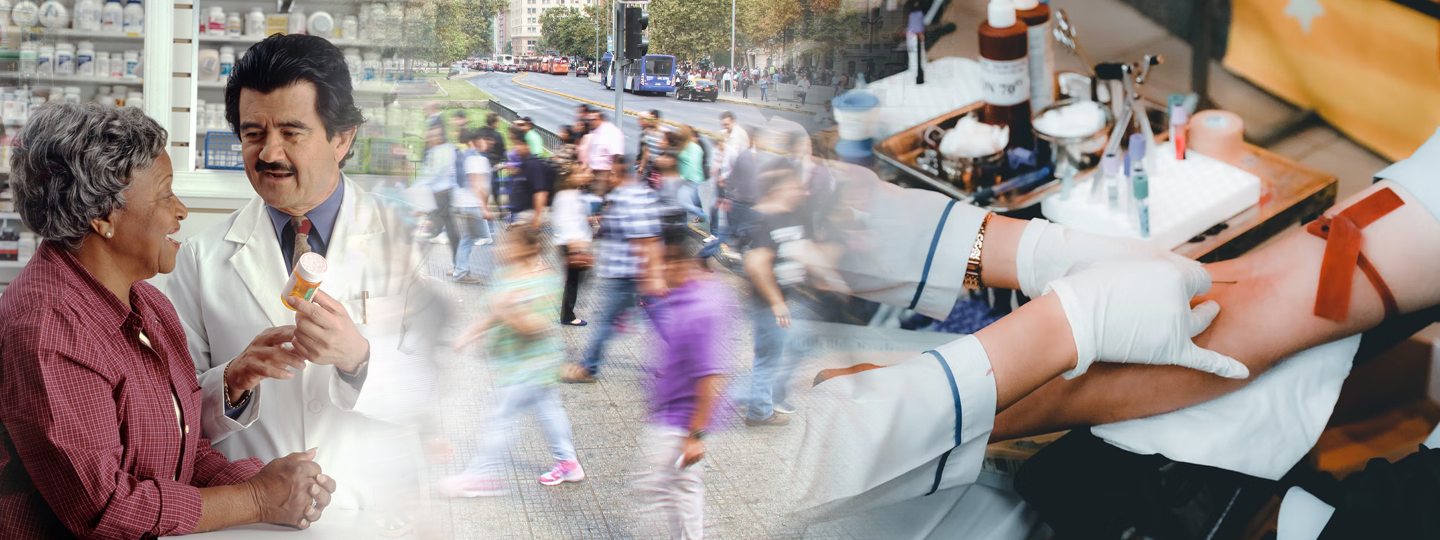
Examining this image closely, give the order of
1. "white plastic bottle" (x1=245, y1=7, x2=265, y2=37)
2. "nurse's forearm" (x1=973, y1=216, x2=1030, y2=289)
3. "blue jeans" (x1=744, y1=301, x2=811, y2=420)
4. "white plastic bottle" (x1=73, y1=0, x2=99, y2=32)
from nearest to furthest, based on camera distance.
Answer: "nurse's forearm" (x1=973, y1=216, x2=1030, y2=289), "blue jeans" (x1=744, y1=301, x2=811, y2=420), "white plastic bottle" (x1=245, y1=7, x2=265, y2=37), "white plastic bottle" (x1=73, y1=0, x2=99, y2=32)

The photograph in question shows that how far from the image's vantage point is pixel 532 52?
2.38 metres

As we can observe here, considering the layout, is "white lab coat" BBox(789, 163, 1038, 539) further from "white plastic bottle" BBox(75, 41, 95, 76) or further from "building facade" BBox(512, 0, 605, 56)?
"white plastic bottle" BBox(75, 41, 95, 76)

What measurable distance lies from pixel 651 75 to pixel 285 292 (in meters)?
1.08

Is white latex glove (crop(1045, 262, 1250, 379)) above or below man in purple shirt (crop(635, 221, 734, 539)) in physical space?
above

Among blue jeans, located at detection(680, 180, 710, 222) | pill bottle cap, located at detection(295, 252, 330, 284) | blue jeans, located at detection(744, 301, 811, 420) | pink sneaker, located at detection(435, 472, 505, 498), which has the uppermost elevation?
blue jeans, located at detection(680, 180, 710, 222)

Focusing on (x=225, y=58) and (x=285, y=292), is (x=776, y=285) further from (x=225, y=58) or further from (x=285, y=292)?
(x=225, y=58)

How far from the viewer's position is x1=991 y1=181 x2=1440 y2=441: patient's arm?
1596 mm

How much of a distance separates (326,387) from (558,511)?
942 mm

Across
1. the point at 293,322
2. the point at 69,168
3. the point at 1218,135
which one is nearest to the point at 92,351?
the point at 69,168

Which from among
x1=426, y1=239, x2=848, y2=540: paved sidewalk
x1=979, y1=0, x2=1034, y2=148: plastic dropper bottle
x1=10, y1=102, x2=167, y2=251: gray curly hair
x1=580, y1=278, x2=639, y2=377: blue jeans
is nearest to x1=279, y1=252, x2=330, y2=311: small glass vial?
x1=10, y1=102, x2=167, y2=251: gray curly hair

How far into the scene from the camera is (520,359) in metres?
2.58

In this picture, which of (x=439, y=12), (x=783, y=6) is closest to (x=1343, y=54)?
(x=783, y=6)

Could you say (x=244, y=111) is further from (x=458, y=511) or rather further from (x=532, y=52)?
(x=458, y=511)

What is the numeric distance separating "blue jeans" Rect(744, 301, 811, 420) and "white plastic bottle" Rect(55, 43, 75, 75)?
304 centimetres
